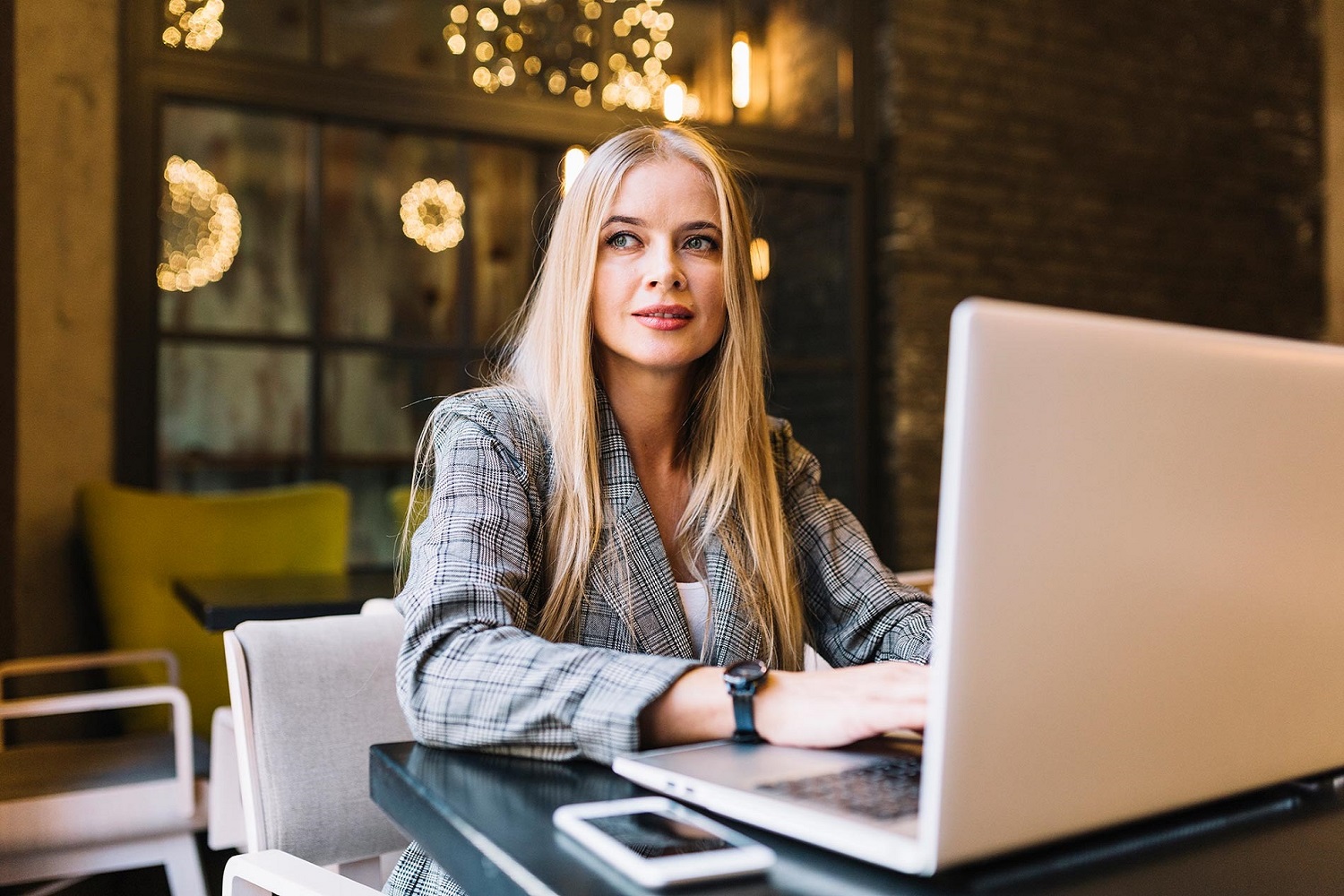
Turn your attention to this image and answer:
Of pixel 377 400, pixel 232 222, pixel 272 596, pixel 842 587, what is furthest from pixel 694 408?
pixel 232 222

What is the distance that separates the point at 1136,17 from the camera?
15.5 feet

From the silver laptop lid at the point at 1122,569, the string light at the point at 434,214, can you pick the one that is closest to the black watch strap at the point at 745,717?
the silver laptop lid at the point at 1122,569

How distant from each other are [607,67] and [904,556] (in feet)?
6.89

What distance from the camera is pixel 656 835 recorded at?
643 millimetres

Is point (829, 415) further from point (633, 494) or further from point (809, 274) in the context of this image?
point (633, 494)

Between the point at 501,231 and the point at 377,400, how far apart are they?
0.74 m

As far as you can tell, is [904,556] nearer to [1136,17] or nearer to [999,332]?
[1136,17]

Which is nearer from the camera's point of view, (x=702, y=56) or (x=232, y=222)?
(x=232, y=222)

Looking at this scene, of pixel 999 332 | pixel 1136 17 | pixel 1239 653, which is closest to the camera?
pixel 999 332

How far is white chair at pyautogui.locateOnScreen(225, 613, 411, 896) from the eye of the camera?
110cm

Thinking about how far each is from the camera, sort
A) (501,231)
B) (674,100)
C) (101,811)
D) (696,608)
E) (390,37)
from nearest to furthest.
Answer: (696,608)
(101,811)
(390,37)
(501,231)
(674,100)

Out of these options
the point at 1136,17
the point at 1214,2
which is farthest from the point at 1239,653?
the point at 1214,2

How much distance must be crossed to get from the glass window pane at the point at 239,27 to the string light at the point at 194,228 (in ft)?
1.22

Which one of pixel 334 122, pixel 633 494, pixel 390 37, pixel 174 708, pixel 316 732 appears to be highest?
pixel 390 37
